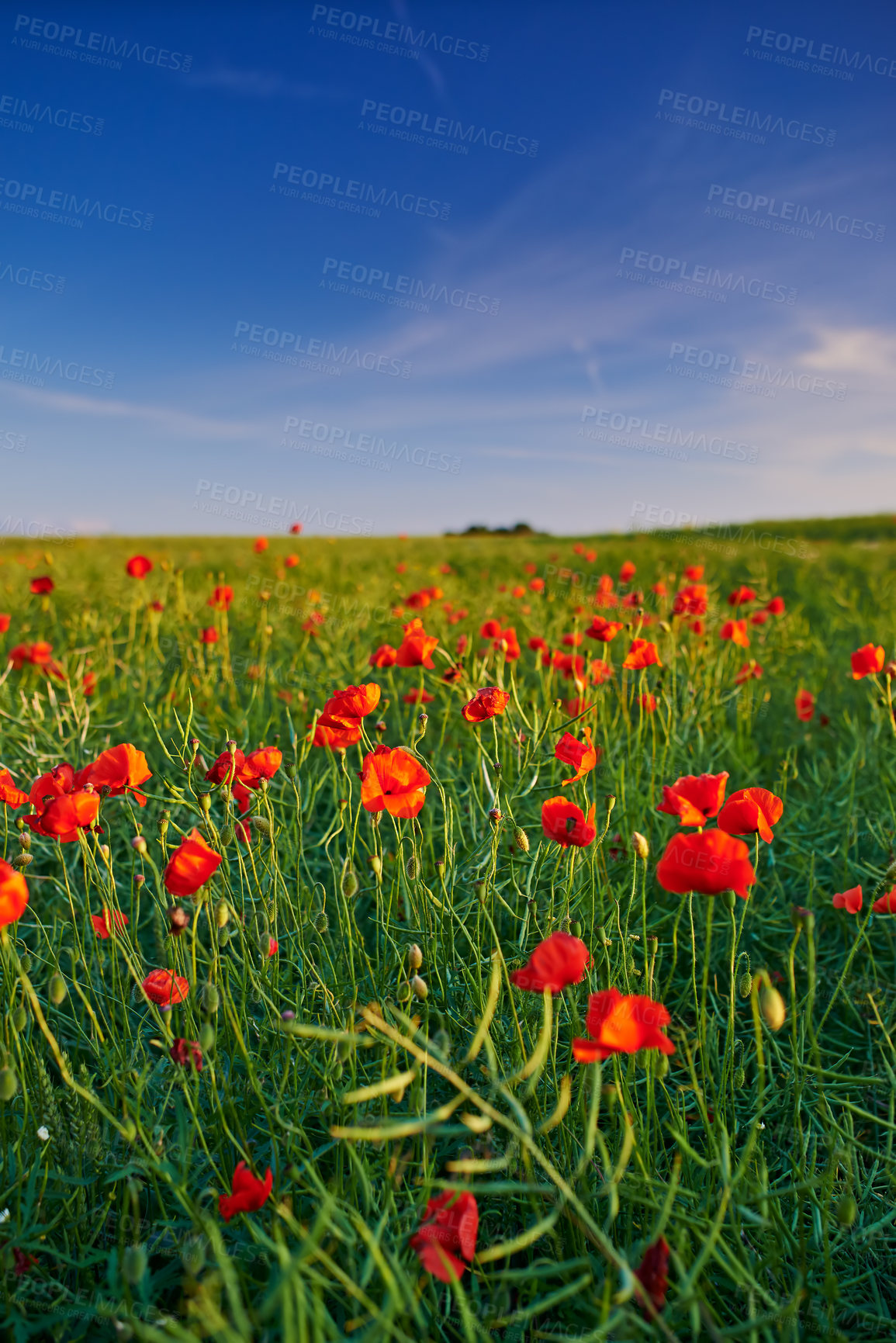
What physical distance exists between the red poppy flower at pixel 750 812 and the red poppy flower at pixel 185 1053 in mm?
877

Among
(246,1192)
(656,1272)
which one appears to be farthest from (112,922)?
(656,1272)

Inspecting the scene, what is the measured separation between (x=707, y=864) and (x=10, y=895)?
0.94m

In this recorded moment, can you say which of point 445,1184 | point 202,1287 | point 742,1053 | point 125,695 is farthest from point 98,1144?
point 125,695

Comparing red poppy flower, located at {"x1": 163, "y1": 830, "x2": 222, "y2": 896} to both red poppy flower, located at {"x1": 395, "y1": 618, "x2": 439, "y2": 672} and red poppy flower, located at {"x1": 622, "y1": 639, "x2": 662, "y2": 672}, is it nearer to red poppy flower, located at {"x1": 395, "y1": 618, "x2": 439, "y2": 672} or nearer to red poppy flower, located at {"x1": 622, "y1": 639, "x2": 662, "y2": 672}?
red poppy flower, located at {"x1": 395, "y1": 618, "x2": 439, "y2": 672}

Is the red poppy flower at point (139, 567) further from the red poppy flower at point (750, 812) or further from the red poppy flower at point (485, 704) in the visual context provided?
the red poppy flower at point (750, 812)

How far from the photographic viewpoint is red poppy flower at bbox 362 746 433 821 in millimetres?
1277

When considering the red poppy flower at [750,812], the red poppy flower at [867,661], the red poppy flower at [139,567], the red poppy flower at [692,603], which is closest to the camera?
the red poppy flower at [750,812]

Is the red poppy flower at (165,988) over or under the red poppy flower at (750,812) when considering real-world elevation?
under

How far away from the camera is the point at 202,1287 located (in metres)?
0.73

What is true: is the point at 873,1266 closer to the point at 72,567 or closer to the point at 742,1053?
the point at 742,1053

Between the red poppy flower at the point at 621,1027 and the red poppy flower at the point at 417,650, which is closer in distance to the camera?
the red poppy flower at the point at 621,1027

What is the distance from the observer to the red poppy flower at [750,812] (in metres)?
1.19

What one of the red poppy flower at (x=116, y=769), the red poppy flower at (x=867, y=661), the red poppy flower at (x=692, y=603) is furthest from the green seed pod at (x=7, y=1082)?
the red poppy flower at (x=692, y=603)

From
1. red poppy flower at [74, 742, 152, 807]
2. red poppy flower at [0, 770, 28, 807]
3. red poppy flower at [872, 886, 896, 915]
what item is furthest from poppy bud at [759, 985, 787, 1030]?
red poppy flower at [0, 770, 28, 807]
